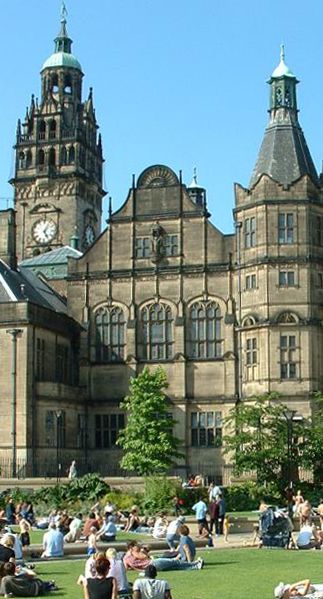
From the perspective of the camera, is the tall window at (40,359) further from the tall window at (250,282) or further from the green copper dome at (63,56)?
the green copper dome at (63,56)

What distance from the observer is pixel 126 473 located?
6831 centimetres

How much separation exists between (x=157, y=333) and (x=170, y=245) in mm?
5698

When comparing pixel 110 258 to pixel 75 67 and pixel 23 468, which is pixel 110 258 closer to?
pixel 23 468

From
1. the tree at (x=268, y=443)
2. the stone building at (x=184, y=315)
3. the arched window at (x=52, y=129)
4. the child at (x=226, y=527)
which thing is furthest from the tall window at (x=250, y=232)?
the arched window at (x=52, y=129)

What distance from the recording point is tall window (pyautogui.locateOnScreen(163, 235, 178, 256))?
71.4 metres

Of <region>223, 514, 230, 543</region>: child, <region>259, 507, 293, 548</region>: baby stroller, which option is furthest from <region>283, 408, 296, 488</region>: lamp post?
<region>259, 507, 293, 548</region>: baby stroller

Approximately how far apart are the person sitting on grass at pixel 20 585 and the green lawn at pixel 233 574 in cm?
35

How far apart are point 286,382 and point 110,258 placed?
14.9 meters

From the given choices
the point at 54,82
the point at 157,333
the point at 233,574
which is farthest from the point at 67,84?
the point at 233,574

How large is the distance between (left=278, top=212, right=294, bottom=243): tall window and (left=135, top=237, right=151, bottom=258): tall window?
953 centimetres

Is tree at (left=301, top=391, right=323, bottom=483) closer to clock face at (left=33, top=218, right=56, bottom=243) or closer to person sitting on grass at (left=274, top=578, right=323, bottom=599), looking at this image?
person sitting on grass at (left=274, top=578, right=323, bottom=599)

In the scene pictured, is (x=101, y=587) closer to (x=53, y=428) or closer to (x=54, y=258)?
(x=53, y=428)

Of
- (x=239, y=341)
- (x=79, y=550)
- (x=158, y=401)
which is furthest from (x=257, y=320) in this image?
(x=79, y=550)

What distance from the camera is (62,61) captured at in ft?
374
